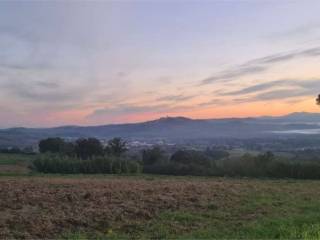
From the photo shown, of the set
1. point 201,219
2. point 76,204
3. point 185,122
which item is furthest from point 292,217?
point 185,122

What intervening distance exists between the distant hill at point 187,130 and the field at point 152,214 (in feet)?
355

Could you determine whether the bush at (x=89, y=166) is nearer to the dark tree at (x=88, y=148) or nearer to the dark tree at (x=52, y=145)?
the dark tree at (x=88, y=148)

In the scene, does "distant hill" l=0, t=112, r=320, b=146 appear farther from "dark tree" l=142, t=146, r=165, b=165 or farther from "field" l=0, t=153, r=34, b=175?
"dark tree" l=142, t=146, r=165, b=165

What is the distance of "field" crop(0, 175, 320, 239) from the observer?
32.8 feet

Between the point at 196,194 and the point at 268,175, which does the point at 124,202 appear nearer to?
the point at 196,194

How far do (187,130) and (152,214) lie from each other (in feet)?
577

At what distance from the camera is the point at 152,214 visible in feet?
39.5

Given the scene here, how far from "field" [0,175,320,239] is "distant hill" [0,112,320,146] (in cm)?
10817

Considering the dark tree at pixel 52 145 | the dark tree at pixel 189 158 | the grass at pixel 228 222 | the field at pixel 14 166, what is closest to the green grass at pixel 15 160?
the field at pixel 14 166

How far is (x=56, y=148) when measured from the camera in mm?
73000

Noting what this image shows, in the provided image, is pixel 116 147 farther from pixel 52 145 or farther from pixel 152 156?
pixel 52 145

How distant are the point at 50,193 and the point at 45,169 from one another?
32979mm

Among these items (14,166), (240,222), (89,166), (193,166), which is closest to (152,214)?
(240,222)

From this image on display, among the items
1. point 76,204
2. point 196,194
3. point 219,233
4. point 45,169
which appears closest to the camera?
point 219,233
